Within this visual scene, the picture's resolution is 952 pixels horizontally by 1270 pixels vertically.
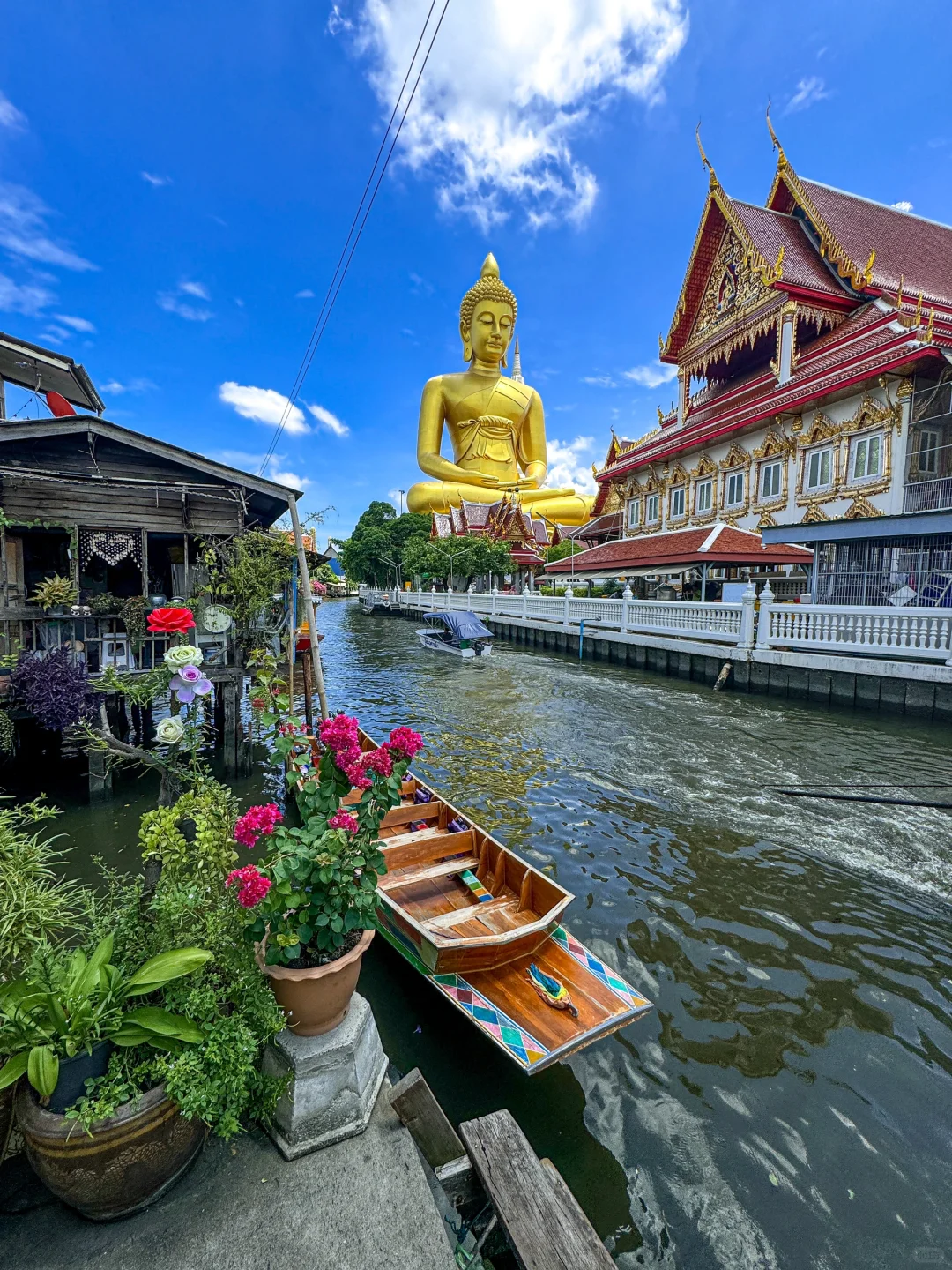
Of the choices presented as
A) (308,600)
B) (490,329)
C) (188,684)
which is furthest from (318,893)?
(490,329)

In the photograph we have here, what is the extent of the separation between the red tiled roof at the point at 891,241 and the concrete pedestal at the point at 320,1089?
84.6ft

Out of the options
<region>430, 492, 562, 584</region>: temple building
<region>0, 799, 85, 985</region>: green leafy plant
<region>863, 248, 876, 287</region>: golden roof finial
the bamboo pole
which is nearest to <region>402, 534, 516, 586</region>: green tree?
<region>430, 492, 562, 584</region>: temple building

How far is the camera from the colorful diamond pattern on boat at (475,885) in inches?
160

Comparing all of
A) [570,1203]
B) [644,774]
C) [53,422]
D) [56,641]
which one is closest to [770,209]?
[644,774]

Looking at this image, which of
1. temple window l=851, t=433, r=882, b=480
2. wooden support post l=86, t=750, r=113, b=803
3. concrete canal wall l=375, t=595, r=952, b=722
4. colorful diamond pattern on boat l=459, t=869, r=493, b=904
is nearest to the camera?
colorful diamond pattern on boat l=459, t=869, r=493, b=904

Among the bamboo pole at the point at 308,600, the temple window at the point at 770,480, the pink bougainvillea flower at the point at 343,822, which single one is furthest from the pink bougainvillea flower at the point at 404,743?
the temple window at the point at 770,480

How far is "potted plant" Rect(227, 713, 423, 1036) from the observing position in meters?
2.00

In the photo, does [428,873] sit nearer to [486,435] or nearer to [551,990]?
[551,990]

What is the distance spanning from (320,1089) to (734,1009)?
2.66 m

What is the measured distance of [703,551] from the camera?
15.0 meters

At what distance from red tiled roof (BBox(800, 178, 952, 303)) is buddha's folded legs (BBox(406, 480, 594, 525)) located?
17062 millimetres

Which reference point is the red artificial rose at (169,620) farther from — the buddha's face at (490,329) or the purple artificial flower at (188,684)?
the buddha's face at (490,329)

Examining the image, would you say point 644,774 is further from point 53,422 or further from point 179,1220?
point 53,422

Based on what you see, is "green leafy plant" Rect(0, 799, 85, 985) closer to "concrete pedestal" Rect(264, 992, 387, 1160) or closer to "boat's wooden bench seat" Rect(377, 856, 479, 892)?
"concrete pedestal" Rect(264, 992, 387, 1160)
